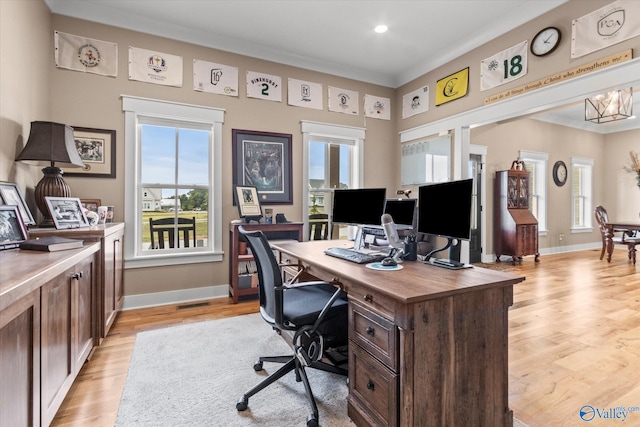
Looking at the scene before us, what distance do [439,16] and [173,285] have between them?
415cm

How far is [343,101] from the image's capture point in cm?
452

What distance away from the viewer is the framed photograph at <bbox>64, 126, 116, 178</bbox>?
316cm

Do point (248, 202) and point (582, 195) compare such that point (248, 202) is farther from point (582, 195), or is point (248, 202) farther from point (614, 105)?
point (582, 195)

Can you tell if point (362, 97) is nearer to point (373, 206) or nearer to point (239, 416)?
point (373, 206)

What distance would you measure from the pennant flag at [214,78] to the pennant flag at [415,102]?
98.6 inches

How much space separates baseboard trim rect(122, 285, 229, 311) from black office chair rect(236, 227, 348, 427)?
1918 mm

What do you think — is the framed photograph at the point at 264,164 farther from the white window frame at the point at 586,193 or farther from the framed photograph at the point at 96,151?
the white window frame at the point at 586,193

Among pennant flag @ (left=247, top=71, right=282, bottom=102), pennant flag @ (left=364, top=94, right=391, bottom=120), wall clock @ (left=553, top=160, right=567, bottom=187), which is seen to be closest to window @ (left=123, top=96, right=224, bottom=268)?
pennant flag @ (left=247, top=71, right=282, bottom=102)

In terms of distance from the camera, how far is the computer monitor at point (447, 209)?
5.19ft

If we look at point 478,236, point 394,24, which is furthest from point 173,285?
point 478,236

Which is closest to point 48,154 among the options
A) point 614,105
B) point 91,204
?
point 91,204

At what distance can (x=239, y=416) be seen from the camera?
1673 millimetres

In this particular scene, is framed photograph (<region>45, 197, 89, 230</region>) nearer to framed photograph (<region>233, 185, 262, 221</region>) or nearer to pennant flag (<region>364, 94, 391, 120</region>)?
framed photograph (<region>233, 185, 262, 221</region>)

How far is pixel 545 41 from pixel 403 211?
2.35m
